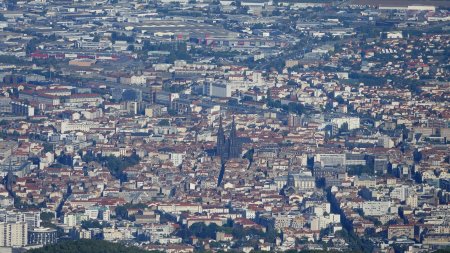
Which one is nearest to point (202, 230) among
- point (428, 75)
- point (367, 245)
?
point (367, 245)

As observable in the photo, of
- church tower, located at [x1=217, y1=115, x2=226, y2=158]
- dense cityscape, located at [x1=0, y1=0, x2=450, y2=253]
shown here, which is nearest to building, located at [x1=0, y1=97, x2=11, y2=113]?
dense cityscape, located at [x1=0, y1=0, x2=450, y2=253]

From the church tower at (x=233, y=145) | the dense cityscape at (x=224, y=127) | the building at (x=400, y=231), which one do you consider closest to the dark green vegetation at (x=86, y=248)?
the dense cityscape at (x=224, y=127)

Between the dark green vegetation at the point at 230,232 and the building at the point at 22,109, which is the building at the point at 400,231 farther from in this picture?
the building at the point at 22,109

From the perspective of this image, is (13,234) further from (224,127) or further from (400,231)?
(224,127)

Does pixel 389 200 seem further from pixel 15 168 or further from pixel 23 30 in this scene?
pixel 23 30

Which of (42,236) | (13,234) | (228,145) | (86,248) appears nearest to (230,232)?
(42,236)
